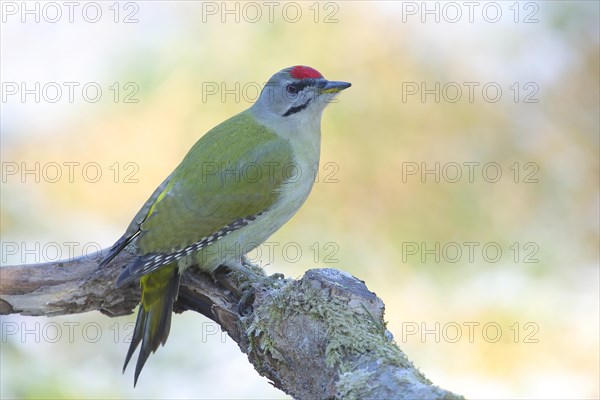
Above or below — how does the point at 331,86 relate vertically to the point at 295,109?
above

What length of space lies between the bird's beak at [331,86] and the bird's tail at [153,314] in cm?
139

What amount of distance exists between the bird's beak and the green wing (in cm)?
43

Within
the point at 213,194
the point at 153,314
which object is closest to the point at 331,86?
the point at 213,194

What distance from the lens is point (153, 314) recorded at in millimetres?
4527

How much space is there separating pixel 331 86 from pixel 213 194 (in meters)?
0.98

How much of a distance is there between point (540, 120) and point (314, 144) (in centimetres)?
202

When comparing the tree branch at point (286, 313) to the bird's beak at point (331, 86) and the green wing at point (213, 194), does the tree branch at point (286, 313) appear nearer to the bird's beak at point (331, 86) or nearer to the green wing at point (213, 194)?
the green wing at point (213, 194)

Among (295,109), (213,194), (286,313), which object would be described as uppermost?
(295,109)

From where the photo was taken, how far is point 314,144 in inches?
199

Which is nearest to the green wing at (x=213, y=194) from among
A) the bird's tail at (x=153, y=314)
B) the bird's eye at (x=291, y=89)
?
the bird's tail at (x=153, y=314)

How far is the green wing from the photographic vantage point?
15.0 ft

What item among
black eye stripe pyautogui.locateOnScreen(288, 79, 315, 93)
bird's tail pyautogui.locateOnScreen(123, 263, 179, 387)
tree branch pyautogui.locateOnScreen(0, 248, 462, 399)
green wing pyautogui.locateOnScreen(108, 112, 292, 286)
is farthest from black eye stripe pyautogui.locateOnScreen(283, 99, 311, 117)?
bird's tail pyautogui.locateOnScreen(123, 263, 179, 387)

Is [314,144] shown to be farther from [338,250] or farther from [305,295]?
[305,295]

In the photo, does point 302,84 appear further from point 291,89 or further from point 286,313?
point 286,313
